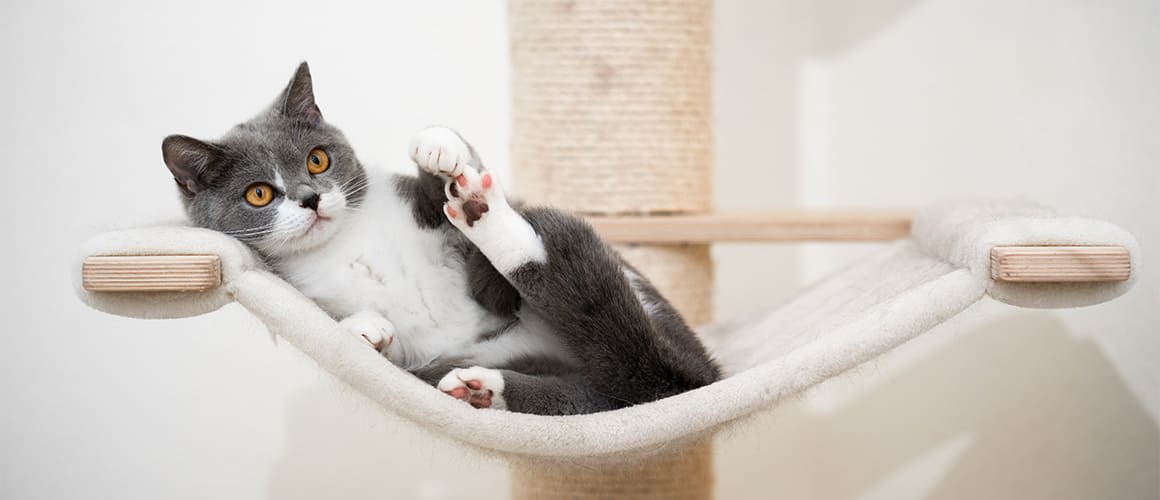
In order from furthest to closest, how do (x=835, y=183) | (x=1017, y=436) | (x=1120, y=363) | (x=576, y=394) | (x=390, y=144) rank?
(x=835, y=183) → (x=390, y=144) → (x=1017, y=436) → (x=1120, y=363) → (x=576, y=394)

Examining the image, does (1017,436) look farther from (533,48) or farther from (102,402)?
(102,402)

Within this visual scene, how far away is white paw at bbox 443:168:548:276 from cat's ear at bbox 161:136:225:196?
0.30m

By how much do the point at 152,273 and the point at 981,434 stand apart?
1843mm

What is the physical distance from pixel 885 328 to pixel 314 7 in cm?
159

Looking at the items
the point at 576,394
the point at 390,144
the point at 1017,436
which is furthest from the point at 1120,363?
the point at 390,144

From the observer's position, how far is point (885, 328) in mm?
1053

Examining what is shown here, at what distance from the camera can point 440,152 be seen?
3.47 feet

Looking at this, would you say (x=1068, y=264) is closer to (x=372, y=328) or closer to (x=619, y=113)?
(x=372, y=328)

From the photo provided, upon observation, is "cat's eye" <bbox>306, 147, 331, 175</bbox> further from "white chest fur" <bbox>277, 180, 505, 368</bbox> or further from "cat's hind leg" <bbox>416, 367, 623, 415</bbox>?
"cat's hind leg" <bbox>416, 367, 623, 415</bbox>

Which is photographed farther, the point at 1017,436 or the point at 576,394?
the point at 1017,436

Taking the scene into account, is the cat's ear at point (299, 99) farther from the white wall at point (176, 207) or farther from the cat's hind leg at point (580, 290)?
the white wall at point (176, 207)

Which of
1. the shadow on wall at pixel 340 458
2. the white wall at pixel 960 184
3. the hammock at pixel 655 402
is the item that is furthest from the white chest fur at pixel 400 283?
the shadow on wall at pixel 340 458

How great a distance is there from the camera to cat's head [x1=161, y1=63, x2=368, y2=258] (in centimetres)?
114

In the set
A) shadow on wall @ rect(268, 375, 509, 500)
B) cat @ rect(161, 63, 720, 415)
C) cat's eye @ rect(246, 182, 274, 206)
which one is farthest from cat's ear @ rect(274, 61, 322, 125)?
shadow on wall @ rect(268, 375, 509, 500)
